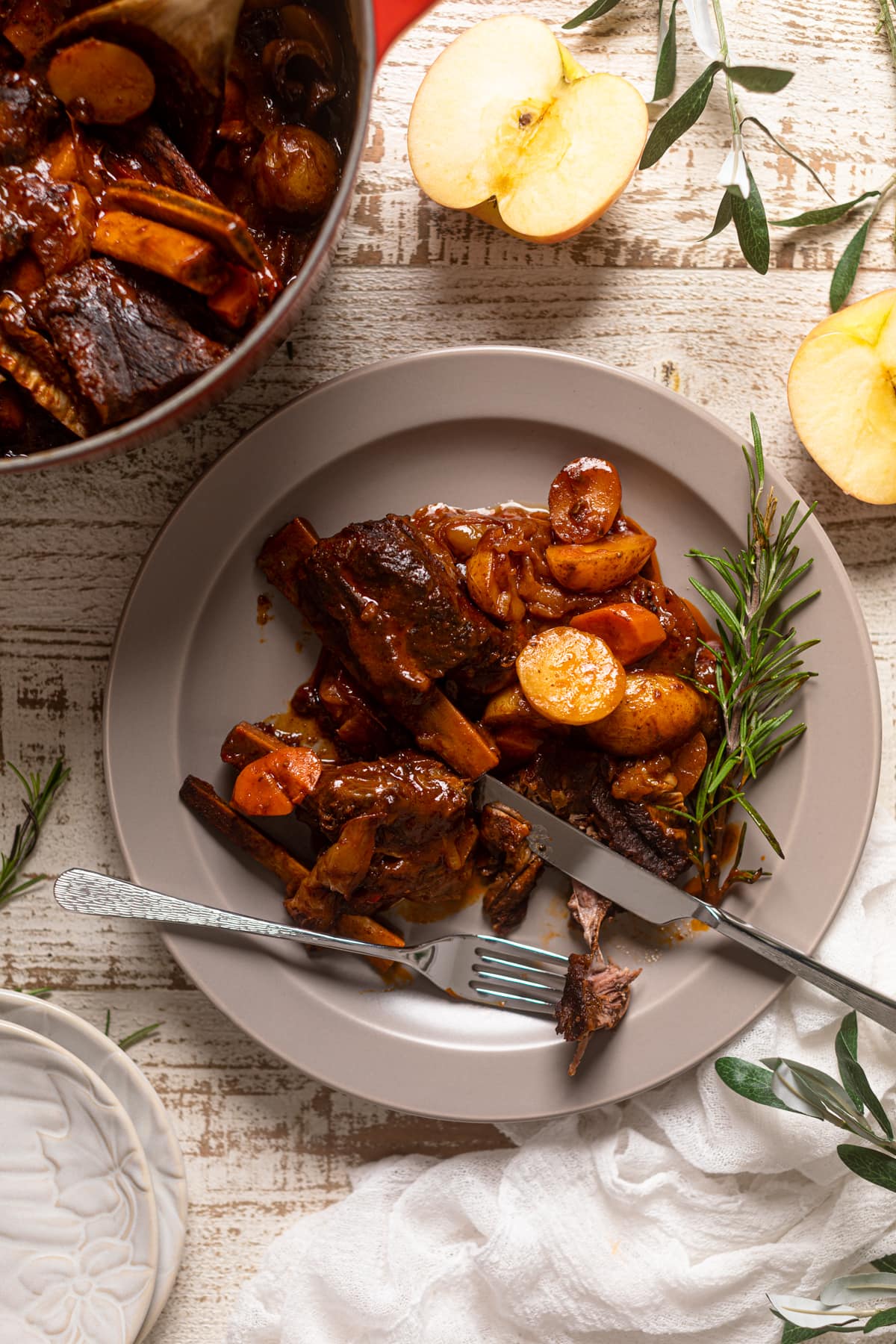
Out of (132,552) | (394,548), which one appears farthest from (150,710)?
(394,548)

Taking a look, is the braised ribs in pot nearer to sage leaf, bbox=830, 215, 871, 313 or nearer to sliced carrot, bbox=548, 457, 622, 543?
sliced carrot, bbox=548, 457, 622, 543

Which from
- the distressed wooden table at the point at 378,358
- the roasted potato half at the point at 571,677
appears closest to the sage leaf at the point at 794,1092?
the distressed wooden table at the point at 378,358

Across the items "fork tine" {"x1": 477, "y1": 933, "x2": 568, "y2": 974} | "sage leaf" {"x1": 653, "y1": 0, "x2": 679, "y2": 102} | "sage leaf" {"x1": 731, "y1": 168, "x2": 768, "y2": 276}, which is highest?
"sage leaf" {"x1": 653, "y1": 0, "x2": 679, "y2": 102}

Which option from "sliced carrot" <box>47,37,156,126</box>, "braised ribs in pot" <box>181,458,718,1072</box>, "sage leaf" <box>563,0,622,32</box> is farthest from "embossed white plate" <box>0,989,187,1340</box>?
"sage leaf" <box>563,0,622,32</box>

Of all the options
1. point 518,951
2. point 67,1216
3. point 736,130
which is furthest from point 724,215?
point 67,1216

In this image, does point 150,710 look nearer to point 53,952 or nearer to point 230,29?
point 53,952

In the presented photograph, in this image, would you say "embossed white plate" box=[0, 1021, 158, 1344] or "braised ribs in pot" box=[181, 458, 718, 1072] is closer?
"braised ribs in pot" box=[181, 458, 718, 1072]

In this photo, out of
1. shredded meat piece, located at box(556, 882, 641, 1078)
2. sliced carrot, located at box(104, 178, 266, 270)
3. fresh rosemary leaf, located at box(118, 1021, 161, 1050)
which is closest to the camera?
sliced carrot, located at box(104, 178, 266, 270)

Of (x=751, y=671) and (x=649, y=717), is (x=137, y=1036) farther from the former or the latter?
(x=751, y=671)
